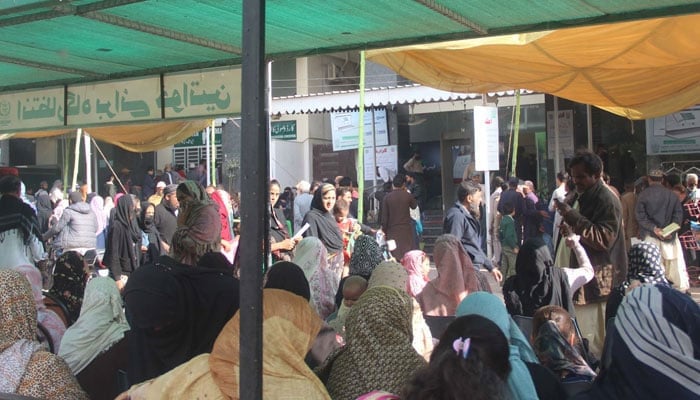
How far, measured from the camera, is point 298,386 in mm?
2518

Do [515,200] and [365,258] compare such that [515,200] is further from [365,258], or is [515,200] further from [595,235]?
[595,235]

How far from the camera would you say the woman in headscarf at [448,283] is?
516 centimetres

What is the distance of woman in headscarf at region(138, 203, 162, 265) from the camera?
384 inches

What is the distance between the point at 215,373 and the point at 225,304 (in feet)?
2.51

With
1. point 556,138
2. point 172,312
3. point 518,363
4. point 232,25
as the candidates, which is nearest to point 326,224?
point 232,25

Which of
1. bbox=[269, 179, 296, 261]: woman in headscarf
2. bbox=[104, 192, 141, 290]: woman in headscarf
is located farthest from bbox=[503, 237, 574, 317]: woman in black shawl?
bbox=[104, 192, 141, 290]: woman in headscarf

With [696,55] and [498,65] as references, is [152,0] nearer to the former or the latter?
[498,65]

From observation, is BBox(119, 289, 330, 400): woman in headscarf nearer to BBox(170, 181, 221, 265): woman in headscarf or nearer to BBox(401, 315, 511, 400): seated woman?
BBox(401, 315, 511, 400): seated woman

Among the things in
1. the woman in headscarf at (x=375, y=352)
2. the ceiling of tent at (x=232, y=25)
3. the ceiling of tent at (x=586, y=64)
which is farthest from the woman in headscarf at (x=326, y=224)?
the woman in headscarf at (x=375, y=352)

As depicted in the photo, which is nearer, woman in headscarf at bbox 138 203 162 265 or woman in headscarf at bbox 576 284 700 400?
woman in headscarf at bbox 576 284 700 400

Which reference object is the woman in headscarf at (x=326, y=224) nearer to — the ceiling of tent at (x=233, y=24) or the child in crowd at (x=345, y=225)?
the child in crowd at (x=345, y=225)

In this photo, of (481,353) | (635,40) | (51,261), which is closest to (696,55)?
(635,40)

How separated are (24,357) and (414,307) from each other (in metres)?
1.83

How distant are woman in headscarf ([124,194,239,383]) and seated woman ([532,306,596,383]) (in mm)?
1491
